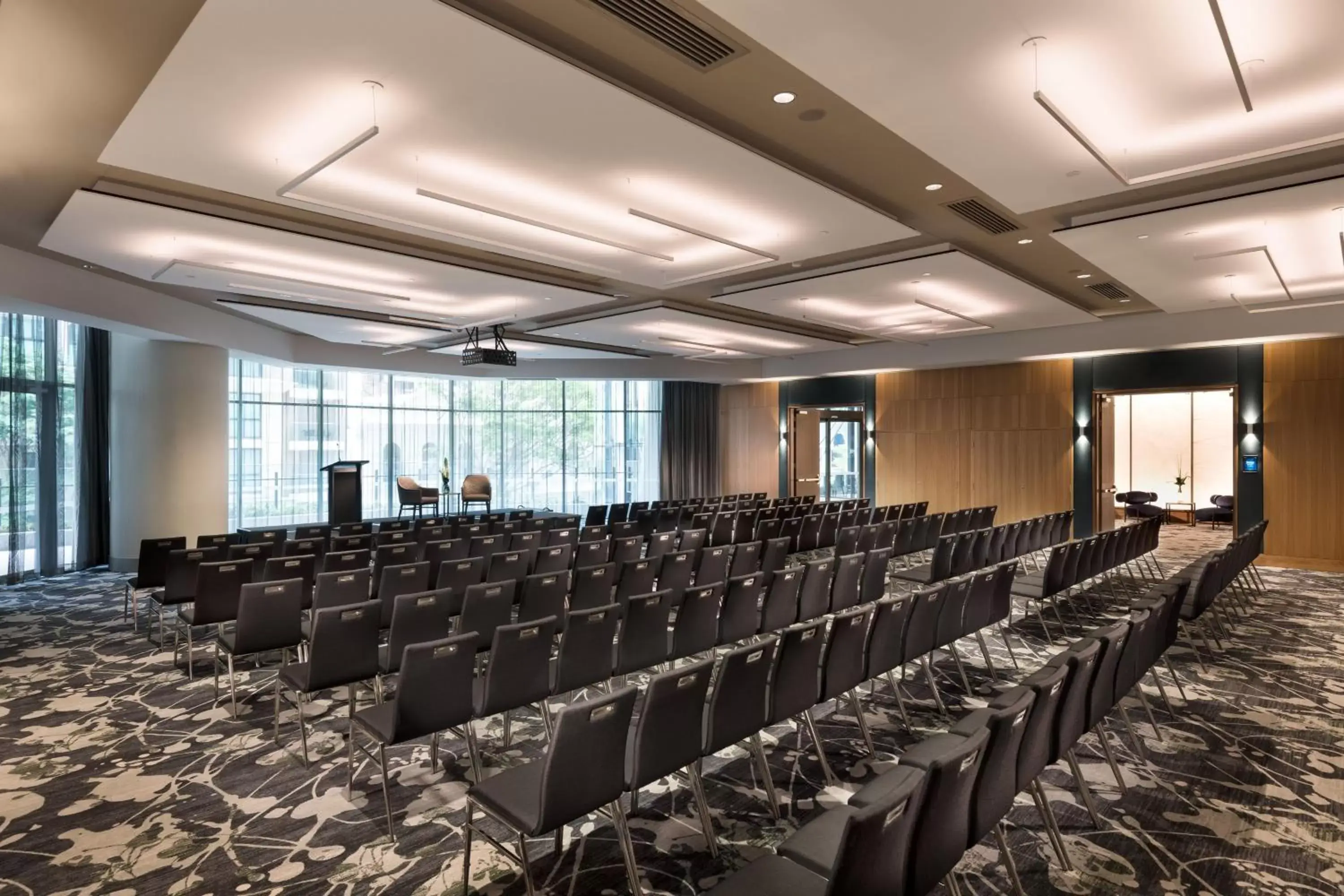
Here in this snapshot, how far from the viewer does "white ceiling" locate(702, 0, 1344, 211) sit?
136 inches

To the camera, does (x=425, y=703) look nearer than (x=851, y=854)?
No

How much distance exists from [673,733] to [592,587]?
106 inches

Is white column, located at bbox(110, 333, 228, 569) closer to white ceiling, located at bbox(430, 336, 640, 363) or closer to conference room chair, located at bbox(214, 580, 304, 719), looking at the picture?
white ceiling, located at bbox(430, 336, 640, 363)

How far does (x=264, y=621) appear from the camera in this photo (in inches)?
189

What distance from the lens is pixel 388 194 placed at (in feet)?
18.7

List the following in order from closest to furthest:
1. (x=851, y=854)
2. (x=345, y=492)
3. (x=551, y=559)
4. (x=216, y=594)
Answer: (x=851, y=854) → (x=216, y=594) → (x=551, y=559) → (x=345, y=492)

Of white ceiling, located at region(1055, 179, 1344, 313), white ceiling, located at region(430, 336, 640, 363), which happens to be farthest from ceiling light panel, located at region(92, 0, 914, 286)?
white ceiling, located at region(430, 336, 640, 363)

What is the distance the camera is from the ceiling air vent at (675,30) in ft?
11.5

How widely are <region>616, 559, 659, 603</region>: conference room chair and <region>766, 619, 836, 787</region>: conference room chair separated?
225cm

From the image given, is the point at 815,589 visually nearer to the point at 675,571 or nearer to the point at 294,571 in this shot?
the point at 675,571

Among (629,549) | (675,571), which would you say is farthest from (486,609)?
(629,549)

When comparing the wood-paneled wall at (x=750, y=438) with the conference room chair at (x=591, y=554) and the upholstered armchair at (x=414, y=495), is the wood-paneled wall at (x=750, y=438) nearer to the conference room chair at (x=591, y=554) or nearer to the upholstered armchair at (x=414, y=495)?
the upholstered armchair at (x=414, y=495)

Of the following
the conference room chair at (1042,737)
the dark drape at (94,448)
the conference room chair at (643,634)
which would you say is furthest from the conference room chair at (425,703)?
the dark drape at (94,448)

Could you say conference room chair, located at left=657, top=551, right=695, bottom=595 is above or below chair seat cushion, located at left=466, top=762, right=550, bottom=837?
above
